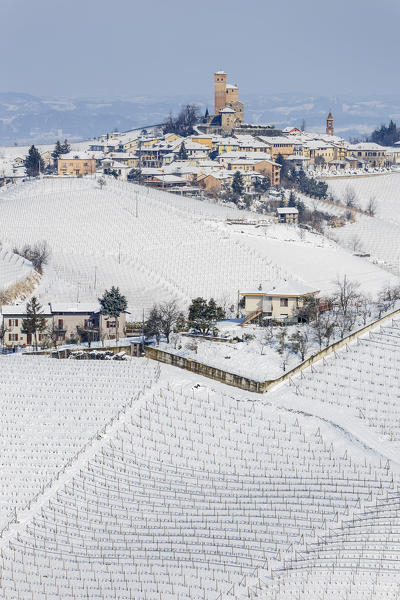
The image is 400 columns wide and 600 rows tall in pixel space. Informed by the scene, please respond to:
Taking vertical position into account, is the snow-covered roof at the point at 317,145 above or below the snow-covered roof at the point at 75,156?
above

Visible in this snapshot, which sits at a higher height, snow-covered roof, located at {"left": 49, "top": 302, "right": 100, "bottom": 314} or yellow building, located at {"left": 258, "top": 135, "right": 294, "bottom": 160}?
yellow building, located at {"left": 258, "top": 135, "right": 294, "bottom": 160}

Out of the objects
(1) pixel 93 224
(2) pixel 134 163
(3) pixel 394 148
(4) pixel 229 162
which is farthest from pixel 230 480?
(3) pixel 394 148

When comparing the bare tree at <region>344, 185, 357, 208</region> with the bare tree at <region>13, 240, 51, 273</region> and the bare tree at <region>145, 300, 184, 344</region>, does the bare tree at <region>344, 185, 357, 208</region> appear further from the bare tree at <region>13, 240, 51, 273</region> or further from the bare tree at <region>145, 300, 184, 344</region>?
the bare tree at <region>145, 300, 184, 344</region>

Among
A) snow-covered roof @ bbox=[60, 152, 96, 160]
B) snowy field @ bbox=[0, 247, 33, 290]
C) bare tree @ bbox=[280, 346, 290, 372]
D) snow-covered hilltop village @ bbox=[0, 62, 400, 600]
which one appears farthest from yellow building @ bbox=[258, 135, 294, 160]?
bare tree @ bbox=[280, 346, 290, 372]

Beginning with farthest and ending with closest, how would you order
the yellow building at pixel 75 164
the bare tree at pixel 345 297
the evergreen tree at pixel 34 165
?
1. the yellow building at pixel 75 164
2. the evergreen tree at pixel 34 165
3. the bare tree at pixel 345 297

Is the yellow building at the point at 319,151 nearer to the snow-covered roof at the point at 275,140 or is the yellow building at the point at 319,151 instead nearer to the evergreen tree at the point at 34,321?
the snow-covered roof at the point at 275,140

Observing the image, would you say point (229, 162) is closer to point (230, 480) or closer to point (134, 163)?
point (134, 163)

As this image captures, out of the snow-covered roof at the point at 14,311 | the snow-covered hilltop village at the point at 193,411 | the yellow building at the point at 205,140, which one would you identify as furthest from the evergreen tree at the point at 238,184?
the snow-covered roof at the point at 14,311

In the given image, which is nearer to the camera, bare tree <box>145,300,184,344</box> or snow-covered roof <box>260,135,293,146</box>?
bare tree <box>145,300,184,344</box>
